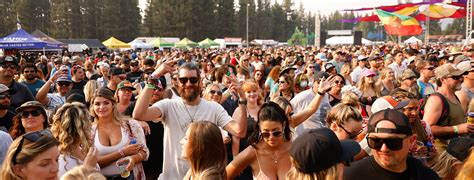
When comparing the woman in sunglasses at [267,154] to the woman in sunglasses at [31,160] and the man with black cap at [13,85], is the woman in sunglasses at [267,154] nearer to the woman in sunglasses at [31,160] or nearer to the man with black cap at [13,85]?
the woman in sunglasses at [31,160]

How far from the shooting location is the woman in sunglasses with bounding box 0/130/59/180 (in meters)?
2.81

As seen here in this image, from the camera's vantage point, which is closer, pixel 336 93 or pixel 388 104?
pixel 388 104

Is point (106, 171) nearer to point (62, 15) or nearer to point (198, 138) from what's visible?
point (198, 138)

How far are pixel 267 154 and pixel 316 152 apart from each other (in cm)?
92

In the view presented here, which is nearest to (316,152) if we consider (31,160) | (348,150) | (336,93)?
(348,150)

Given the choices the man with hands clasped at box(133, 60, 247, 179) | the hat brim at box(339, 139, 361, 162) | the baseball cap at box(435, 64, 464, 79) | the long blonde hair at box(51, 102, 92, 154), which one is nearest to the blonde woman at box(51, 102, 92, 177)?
the long blonde hair at box(51, 102, 92, 154)

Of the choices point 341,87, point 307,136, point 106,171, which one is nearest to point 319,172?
point 307,136

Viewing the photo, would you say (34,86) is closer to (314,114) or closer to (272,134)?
(314,114)

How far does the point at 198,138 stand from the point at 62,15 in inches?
2771

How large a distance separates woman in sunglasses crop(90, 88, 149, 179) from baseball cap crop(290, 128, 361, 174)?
5.91ft

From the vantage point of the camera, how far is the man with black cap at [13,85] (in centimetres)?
560

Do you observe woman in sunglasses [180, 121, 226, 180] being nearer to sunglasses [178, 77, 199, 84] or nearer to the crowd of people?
the crowd of people

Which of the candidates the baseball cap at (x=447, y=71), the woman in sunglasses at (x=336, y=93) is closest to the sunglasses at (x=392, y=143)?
the baseball cap at (x=447, y=71)

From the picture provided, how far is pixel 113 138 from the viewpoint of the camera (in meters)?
3.98
